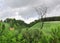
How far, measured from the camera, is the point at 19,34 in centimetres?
4253

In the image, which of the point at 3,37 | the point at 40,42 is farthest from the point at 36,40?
the point at 3,37

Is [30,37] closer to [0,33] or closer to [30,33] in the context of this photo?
[30,33]

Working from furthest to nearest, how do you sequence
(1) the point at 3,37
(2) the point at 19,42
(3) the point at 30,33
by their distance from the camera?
(3) the point at 30,33, (2) the point at 19,42, (1) the point at 3,37

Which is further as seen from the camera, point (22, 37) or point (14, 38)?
point (22, 37)

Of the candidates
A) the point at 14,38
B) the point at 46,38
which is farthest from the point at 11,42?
the point at 46,38

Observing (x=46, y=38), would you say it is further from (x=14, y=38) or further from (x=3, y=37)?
(x=3, y=37)

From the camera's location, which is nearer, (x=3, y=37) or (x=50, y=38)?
(x=3, y=37)

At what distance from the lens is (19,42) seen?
40.3m

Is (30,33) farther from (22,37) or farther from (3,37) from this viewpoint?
(3,37)

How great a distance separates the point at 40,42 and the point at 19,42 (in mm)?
4095

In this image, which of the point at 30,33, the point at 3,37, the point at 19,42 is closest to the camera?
the point at 3,37

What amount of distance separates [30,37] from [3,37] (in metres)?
6.63

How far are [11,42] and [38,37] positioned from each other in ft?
20.0

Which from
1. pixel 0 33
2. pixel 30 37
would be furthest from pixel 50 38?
pixel 0 33
